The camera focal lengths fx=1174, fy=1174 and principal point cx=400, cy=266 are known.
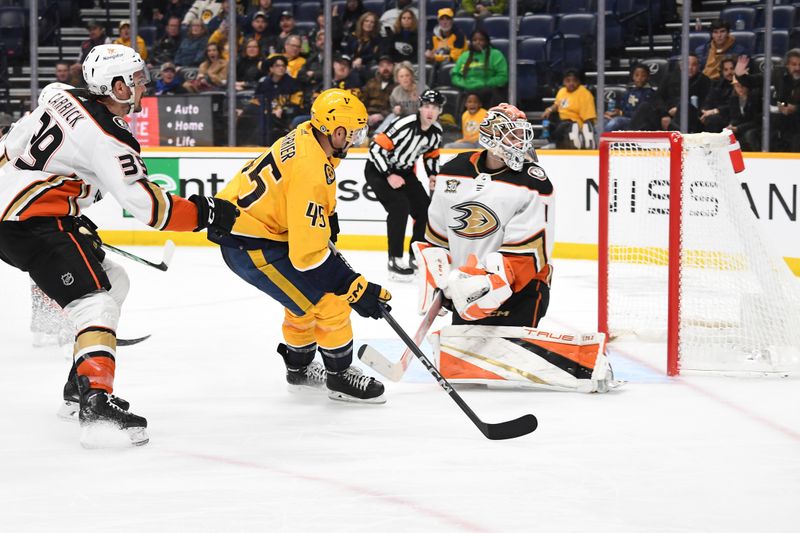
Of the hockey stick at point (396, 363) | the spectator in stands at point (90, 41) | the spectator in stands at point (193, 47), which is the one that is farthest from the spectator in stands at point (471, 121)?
the hockey stick at point (396, 363)

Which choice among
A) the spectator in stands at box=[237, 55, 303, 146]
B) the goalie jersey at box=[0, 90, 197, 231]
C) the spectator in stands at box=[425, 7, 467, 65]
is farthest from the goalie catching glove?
the spectator in stands at box=[237, 55, 303, 146]

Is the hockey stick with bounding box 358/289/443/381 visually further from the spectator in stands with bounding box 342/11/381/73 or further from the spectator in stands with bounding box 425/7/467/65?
the spectator in stands with bounding box 342/11/381/73

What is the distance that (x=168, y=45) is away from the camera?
854 centimetres

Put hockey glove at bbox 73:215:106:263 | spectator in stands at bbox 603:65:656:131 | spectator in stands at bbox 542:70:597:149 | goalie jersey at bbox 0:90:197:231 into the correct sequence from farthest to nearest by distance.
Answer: spectator in stands at bbox 542:70:597:149 → spectator in stands at bbox 603:65:656:131 → hockey glove at bbox 73:215:106:263 → goalie jersey at bbox 0:90:197:231

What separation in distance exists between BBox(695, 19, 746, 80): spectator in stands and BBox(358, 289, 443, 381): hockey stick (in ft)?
13.0

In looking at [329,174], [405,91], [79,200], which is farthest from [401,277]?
[79,200]

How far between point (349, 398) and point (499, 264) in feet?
1.96

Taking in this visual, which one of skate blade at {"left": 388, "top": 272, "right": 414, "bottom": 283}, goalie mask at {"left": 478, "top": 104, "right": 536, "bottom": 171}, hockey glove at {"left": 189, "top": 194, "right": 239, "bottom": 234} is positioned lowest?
skate blade at {"left": 388, "top": 272, "right": 414, "bottom": 283}

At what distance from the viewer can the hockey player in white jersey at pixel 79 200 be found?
2844mm

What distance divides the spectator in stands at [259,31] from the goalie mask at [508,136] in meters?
4.88

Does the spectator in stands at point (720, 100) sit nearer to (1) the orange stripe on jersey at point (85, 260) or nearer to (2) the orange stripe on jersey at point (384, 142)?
(2) the orange stripe on jersey at point (384, 142)

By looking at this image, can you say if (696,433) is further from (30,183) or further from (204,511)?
(30,183)

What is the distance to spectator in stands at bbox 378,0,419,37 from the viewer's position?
25.8 feet

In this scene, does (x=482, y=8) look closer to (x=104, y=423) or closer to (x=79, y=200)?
(x=79, y=200)
